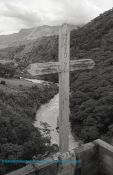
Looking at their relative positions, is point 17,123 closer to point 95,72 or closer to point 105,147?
point 95,72

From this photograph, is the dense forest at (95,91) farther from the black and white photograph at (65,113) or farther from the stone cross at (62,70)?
the stone cross at (62,70)

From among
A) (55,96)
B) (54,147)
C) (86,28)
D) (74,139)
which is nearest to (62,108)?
(54,147)

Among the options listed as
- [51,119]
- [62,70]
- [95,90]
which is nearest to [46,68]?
[62,70]

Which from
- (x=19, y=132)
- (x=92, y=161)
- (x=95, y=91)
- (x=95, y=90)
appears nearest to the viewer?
(x=92, y=161)

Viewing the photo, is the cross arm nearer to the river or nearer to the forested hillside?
the forested hillside

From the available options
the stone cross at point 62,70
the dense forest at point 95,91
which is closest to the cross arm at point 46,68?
the stone cross at point 62,70

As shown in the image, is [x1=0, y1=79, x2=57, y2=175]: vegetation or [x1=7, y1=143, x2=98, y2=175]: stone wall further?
[x1=0, y1=79, x2=57, y2=175]: vegetation

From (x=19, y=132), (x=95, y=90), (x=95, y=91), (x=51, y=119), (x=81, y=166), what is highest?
(x=95, y=90)

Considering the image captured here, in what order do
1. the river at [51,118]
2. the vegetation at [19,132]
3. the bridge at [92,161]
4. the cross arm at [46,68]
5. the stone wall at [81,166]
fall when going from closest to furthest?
the stone wall at [81,166]
the bridge at [92,161]
the cross arm at [46,68]
the vegetation at [19,132]
the river at [51,118]

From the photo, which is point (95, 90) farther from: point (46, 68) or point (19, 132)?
point (46, 68)

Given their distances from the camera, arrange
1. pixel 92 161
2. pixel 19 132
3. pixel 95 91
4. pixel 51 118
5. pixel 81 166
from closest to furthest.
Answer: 1. pixel 81 166
2. pixel 92 161
3. pixel 19 132
4. pixel 95 91
5. pixel 51 118

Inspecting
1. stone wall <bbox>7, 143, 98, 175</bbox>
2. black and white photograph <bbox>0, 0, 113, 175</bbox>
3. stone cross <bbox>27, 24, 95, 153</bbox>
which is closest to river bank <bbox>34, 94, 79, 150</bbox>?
black and white photograph <bbox>0, 0, 113, 175</bbox>
